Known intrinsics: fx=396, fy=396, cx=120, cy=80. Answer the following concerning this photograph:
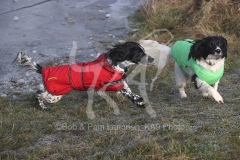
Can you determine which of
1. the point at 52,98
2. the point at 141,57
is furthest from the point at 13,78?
the point at 141,57

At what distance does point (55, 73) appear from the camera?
4605mm

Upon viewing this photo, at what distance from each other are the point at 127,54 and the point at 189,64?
81 cm

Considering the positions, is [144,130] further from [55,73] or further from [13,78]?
[13,78]

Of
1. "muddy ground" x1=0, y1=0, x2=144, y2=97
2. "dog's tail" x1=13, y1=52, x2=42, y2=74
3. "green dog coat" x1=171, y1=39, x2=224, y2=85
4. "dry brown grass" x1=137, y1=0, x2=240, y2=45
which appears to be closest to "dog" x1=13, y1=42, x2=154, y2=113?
"dog's tail" x1=13, y1=52, x2=42, y2=74

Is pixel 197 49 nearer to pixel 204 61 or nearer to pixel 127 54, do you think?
pixel 204 61

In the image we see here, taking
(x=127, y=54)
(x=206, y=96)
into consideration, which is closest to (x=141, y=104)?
(x=127, y=54)

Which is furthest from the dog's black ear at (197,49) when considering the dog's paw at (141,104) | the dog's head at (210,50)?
the dog's paw at (141,104)

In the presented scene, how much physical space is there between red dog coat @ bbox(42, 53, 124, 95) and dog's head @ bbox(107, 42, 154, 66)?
106 millimetres

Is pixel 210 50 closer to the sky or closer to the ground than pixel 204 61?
closer to the sky

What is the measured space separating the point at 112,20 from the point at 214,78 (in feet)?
15.2

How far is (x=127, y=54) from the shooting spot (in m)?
4.64

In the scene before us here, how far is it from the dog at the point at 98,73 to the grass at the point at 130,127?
0.85 ft

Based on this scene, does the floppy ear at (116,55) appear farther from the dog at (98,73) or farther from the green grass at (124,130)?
the green grass at (124,130)

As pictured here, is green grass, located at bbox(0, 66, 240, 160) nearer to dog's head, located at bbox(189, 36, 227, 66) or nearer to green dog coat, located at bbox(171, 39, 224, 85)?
green dog coat, located at bbox(171, 39, 224, 85)
